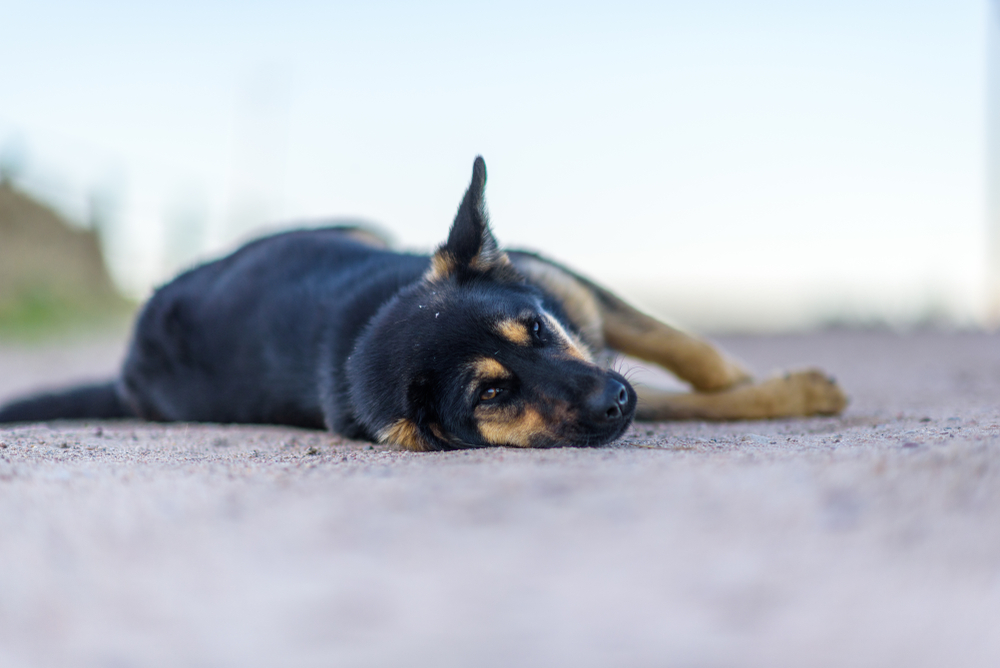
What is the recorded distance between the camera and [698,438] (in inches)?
137

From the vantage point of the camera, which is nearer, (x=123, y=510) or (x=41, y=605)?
(x=41, y=605)

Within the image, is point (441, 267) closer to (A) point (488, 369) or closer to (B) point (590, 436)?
(A) point (488, 369)

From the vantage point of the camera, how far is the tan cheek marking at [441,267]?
4059 millimetres

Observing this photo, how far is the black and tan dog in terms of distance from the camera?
3457 mm

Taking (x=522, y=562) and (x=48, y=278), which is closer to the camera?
(x=522, y=562)

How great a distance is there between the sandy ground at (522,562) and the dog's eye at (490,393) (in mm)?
809

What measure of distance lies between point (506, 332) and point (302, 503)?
1604 millimetres

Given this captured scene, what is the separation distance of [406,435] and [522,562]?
6.37 ft

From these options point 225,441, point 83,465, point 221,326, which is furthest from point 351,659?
point 221,326

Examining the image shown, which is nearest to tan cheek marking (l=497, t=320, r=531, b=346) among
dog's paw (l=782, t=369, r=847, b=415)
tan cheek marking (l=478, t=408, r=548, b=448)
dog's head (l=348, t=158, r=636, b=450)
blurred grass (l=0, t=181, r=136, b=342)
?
dog's head (l=348, t=158, r=636, b=450)

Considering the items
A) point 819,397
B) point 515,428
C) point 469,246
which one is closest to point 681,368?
point 819,397

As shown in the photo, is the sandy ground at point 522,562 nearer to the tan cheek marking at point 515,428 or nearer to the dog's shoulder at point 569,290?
the tan cheek marking at point 515,428

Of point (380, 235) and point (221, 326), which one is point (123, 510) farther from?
point (380, 235)

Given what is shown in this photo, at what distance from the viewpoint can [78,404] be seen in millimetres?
5582
